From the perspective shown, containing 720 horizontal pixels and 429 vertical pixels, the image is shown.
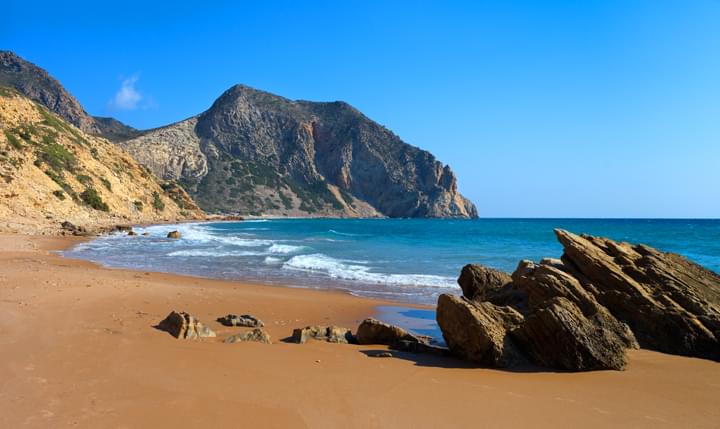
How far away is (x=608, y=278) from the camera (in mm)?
9391

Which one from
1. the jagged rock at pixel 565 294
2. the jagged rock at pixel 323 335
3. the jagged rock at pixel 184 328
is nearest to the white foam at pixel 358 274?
the jagged rock at pixel 565 294

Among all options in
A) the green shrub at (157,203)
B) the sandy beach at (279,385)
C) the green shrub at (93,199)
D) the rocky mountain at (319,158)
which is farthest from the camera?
the rocky mountain at (319,158)

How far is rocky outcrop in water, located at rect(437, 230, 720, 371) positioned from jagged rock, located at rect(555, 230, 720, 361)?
2 cm

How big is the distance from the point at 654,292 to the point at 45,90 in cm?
16394

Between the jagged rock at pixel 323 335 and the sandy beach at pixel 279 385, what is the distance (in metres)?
0.34

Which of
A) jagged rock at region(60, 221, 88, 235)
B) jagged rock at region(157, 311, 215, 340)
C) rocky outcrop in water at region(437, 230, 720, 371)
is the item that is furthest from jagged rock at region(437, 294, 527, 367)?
jagged rock at region(60, 221, 88, 235)

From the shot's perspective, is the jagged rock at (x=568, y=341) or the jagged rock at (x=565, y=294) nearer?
the jagged rock at (x=568, y=341)

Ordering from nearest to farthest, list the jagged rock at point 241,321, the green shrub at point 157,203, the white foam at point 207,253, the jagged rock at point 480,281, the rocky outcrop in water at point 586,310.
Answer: the rocky outcrop in water at point 586,310 < the jagged rock at point 241,321 < the jagged rock at point 480,281 < the white foam at point 207,253 < the green shrub at point 157,203

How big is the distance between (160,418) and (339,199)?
154 m

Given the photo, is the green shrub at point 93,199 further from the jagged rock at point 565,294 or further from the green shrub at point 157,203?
the jagged rock at point 565,294

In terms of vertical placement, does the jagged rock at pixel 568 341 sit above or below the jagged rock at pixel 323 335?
above

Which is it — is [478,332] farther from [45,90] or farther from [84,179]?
[45,90]

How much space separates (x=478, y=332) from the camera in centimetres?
695

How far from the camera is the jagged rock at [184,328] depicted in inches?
295
